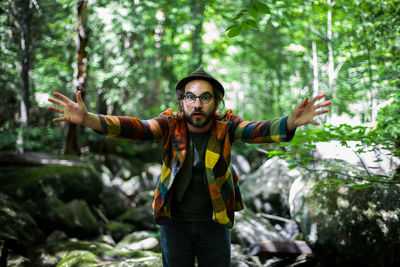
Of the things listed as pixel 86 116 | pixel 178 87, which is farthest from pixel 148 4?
pixel 86 116

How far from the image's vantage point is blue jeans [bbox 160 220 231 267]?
241 centimetres

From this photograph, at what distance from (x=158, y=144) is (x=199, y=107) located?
947 centimetres

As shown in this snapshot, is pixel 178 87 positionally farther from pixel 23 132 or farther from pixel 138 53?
pixel 138 53

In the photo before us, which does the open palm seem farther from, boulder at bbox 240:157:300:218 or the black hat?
boulder at bbox 240:157:300:218

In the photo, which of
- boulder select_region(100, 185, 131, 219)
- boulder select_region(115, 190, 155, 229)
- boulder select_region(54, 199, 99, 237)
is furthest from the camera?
boulder select_region(100, 185, 131, 219)

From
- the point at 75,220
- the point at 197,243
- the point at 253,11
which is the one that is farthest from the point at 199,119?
the point at 75,220

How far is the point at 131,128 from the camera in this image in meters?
2.23

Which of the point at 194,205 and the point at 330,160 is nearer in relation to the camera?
the point at 194,205

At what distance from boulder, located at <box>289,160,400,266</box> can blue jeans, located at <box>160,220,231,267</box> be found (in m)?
1.49

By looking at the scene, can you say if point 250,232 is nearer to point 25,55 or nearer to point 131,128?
point 131,128

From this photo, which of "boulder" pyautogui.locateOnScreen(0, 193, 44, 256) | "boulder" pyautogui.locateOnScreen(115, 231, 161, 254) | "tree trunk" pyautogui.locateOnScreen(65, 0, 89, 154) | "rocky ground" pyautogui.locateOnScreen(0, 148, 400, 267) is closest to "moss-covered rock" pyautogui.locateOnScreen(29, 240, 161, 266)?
"rocky ground" pyautogui.locateOnScreen(0, 148, 400, 267)

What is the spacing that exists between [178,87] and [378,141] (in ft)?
7.33

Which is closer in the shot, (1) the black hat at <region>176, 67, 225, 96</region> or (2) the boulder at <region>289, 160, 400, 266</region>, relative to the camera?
(1) the black hat at <region>176, 67, 225, 96</region>

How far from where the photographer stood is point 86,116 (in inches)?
81.3
